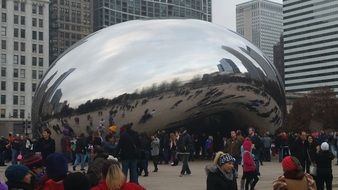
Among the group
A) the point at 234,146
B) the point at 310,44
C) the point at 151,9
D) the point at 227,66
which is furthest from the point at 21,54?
the point at 234,146

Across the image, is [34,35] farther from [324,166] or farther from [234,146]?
[324,166]

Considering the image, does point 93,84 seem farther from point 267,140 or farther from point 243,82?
point 267,140

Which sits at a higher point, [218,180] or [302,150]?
[218,180]

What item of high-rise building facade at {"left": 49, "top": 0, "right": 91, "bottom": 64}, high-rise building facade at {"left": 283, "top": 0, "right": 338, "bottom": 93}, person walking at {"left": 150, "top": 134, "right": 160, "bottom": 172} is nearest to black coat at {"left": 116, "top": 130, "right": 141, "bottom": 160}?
person walking at {"left": 150, "top": 134, "right": 160, "bottom": 172}

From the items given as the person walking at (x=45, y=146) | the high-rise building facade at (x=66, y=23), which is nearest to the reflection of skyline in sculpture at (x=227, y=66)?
the person walking at (x=45, y=146)

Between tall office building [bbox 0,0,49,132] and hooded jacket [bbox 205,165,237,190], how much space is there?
283ft

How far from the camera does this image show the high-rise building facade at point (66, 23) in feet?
392

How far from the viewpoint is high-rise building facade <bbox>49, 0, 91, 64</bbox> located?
119m

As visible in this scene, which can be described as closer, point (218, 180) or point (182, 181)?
point (218, 180)

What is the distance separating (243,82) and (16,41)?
253 ft

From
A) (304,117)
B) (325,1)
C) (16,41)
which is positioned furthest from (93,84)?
(325,1)

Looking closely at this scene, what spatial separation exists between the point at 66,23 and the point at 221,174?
12011 cm

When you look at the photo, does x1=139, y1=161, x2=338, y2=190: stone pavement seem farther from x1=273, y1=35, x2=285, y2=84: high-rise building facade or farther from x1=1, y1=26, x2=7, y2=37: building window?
x1=273, y1=35, x2=285, y2=84: high-rise building facade

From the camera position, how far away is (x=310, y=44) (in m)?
148
